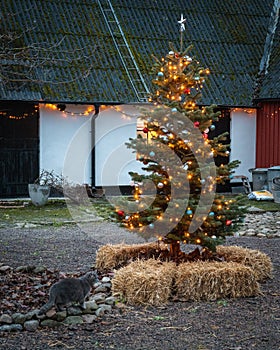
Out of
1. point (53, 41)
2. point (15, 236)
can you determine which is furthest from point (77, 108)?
point (15, 236)

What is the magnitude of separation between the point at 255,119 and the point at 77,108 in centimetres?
556

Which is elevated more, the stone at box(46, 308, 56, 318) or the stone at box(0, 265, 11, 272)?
the stone at box(0, 265, 11, 272)

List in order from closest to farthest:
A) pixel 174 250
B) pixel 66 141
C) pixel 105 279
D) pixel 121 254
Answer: pixel 105 279
pixel 174 250
pixel 121 254
pixel 66 141

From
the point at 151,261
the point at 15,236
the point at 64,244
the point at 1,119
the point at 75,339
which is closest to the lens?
the point at 75,339

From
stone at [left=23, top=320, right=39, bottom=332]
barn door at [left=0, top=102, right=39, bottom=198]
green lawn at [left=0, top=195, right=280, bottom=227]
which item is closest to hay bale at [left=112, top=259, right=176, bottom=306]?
stone at [left=23, top=320, right=39, bottom=332]

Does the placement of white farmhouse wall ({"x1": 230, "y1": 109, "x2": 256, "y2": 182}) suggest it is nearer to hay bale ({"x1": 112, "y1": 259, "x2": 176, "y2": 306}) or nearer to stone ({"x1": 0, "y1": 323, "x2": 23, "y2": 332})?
hay bale ({"x1": 112, "y1": 259, "x2": 176, "y2": 306})

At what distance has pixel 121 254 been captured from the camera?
830cm

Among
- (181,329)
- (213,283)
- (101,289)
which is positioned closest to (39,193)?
(101,289)

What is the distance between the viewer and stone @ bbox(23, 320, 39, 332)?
19.4 ft

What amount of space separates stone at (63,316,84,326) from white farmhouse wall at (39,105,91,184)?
33.8ft

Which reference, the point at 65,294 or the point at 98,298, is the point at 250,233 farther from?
the point at 65,294

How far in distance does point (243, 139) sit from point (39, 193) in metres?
6.66

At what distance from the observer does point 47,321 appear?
6.06m

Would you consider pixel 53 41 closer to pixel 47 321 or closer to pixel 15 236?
pixel 15 236
